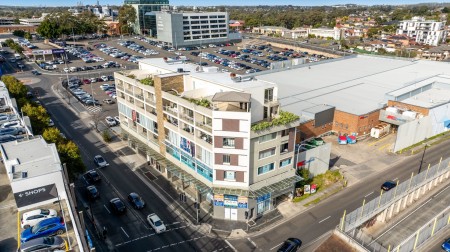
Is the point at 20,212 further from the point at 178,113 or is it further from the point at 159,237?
the point at 178,113

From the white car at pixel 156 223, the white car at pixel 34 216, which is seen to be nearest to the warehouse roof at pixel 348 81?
the white car at pixel 156 223

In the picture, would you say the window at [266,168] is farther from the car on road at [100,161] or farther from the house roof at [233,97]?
the car on road at [100,161]

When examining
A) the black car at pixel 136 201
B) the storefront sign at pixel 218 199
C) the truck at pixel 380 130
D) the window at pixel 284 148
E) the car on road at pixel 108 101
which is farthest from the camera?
the car on road at pixel 108 101

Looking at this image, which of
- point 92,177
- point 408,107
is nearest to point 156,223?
point 92,177

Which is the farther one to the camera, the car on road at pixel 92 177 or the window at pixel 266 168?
the car on road at pixel 92 177

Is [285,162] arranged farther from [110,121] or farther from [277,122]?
[110,121]

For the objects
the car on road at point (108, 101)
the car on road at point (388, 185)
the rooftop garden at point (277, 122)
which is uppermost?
the rooftop garden at point (277, 122)
